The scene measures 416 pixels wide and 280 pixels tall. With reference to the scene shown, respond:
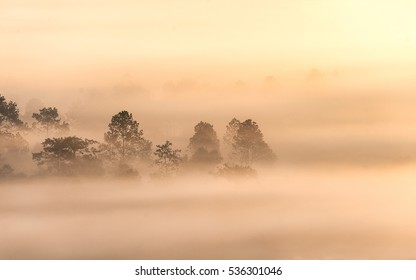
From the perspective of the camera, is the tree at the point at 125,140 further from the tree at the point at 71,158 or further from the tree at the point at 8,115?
the tree at the point at 8,115

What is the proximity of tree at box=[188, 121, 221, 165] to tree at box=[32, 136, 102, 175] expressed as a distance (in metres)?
0.66

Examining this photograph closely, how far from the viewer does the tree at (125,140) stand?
26.1ft

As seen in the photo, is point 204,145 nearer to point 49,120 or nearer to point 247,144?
point 247,144

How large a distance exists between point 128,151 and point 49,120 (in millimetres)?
586

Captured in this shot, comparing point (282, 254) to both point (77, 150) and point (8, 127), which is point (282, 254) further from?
point (8, 127)

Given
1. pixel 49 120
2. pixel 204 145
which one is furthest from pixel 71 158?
pixel 204 145

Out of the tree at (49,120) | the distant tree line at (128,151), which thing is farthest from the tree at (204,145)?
the tree at (49,120)

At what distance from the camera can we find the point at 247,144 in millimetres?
7910

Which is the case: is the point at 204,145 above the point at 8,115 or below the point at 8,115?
below

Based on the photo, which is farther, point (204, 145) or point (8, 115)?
point (8, 115)

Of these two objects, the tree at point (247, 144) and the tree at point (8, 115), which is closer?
the tree at point (247, 144)

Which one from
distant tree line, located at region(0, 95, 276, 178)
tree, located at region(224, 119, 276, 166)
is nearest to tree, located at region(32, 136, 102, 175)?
distant tree line, located at region(0, 95, 276, 178)

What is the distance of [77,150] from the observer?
26.3 feet
